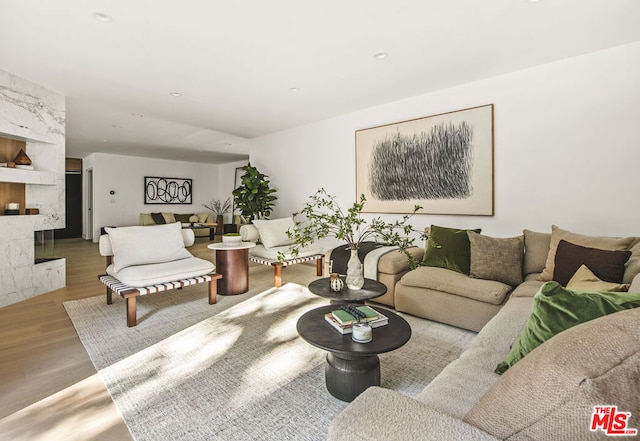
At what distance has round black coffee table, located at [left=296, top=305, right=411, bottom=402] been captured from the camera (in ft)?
5.52

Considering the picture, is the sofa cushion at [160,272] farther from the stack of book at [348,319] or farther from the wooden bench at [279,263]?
the stack of book at [348,319]

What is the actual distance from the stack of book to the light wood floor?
3.79ft

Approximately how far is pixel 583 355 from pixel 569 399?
0.31 ft

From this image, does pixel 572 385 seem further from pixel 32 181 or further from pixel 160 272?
pixel 32 181

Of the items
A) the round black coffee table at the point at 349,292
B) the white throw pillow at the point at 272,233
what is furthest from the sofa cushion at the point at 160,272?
the round black coffee table at the point at 349,292

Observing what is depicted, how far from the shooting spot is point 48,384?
6.57 ft

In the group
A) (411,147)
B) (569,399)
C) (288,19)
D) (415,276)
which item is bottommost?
(415,276)

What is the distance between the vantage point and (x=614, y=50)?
299cm

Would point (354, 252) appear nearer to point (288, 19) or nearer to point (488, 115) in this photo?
point (288, 19)

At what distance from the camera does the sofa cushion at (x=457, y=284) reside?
104 inches

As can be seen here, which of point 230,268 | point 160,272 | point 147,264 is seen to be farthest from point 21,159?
point 230,268

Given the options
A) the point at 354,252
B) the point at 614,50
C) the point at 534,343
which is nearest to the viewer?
the point at 534,343

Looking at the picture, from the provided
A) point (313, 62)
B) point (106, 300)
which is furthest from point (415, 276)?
point (106, 300)

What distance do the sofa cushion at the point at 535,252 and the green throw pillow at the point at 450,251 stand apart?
50 cm
